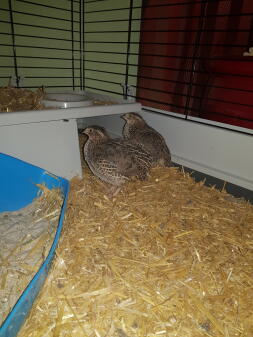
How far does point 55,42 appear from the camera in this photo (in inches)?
154

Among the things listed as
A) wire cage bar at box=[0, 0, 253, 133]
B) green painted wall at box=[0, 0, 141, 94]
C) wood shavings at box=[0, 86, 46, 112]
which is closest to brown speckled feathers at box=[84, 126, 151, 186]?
wood shavings at box=[0, 86, 46, 112]

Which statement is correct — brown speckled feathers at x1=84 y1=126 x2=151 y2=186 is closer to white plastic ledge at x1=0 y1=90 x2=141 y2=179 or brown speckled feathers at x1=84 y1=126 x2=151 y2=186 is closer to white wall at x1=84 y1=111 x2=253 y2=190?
white plastic ledge at x1=0 y1=90 x2=141 y2=179

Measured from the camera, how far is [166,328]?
4.54 feet

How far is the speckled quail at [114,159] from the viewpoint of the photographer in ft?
8.10

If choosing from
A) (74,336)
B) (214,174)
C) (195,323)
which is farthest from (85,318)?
(214,174)

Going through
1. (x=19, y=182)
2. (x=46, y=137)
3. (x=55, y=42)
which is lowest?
(x=19, y=182)

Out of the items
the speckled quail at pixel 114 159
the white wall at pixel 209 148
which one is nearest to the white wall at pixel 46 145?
the speckled quail at pixel 114 159

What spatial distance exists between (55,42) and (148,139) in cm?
225

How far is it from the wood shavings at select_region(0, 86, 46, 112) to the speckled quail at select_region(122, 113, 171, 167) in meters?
1.00

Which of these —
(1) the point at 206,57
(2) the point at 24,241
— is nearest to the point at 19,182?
(2) the point at 24,241

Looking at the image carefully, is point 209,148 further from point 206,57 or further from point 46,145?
point 46,145

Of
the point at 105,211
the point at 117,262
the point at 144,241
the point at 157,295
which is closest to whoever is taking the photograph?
the point at 157,295

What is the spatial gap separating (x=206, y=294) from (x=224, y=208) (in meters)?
1.00

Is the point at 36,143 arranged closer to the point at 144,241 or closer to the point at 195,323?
the point at 144,241
